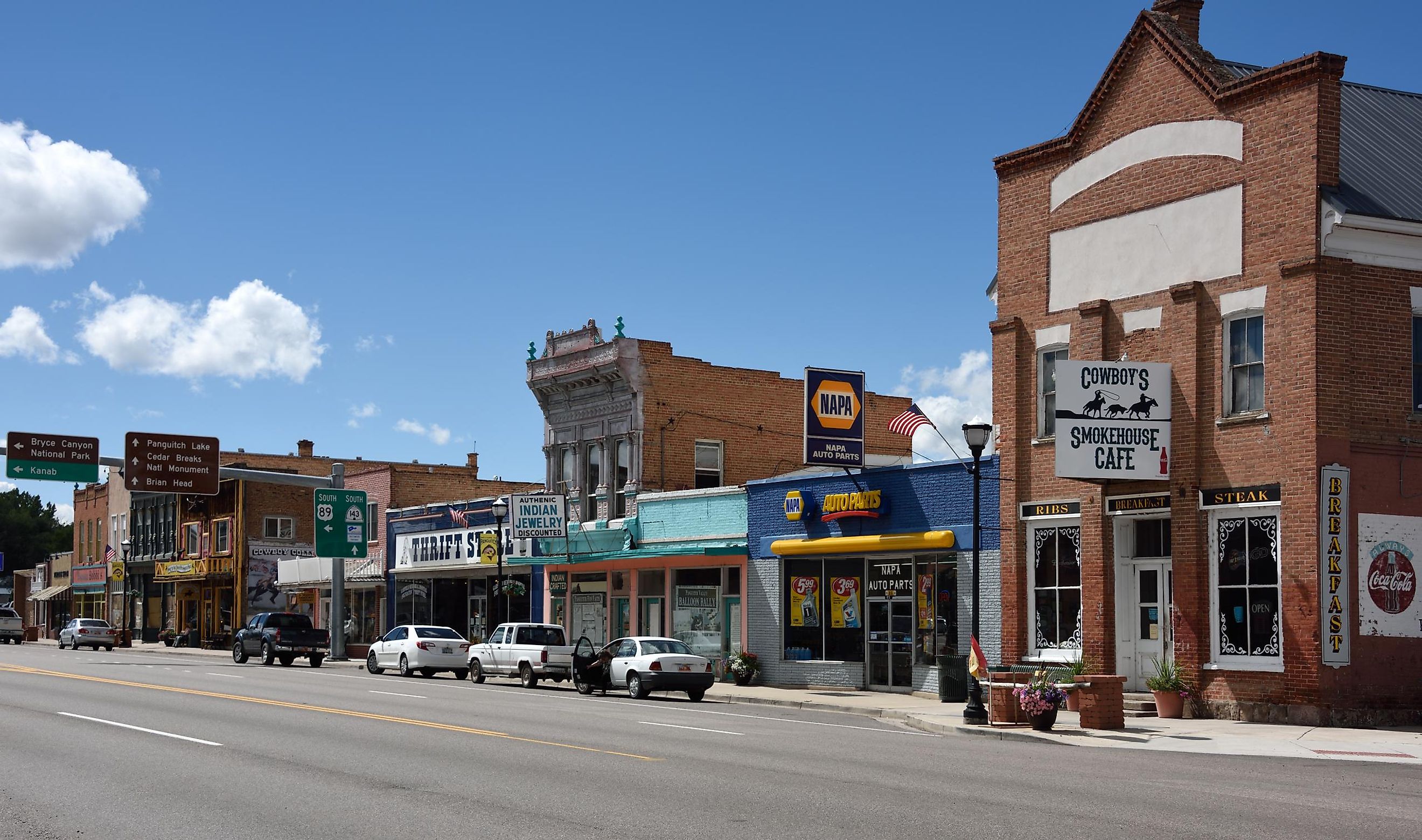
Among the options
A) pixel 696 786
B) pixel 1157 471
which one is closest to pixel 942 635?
pixel 1157 471

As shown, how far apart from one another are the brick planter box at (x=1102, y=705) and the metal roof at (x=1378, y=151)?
337 inches

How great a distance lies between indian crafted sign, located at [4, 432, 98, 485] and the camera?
3906cm

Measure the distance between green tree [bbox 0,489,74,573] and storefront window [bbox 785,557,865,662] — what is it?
12229 cm

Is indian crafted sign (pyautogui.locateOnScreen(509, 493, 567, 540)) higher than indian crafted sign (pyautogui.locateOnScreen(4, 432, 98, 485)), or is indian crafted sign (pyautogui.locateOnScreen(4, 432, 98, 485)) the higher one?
indian crafted sign (pyautogui.locateOnScreen(4, 432, 98, 485))

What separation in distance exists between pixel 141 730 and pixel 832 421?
1723 centimetres

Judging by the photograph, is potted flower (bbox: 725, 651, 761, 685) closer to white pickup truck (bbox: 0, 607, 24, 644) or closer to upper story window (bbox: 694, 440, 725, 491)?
upper story window (bbox: 694, 440, 725, 491)

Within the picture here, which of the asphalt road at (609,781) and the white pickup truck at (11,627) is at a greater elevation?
the asphalt road at (609,781)

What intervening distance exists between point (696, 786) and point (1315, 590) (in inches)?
538

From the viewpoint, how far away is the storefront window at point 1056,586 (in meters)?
27.7

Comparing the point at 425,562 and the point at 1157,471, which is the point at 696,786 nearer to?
the point at 1157,471

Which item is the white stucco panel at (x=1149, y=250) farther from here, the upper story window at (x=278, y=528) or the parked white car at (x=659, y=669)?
the upper story window at (x=278, y=528)

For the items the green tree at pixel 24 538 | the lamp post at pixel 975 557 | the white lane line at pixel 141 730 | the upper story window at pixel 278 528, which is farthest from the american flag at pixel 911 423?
the green tree at pixel 24 538

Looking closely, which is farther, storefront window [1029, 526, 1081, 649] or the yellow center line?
storefront window [1029, 526, 1081, 649]

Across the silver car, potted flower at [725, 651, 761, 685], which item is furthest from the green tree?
potted flower at [725, 651, 761, 685]
